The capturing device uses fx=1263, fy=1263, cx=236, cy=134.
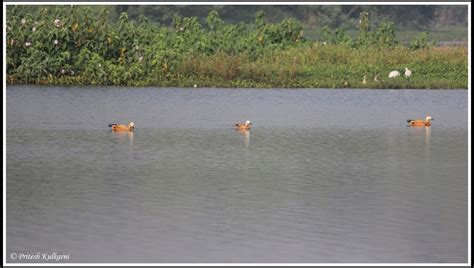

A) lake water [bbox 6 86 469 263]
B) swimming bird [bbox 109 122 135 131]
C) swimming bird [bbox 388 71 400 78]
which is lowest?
lake water [bbox 6 86 469 263]

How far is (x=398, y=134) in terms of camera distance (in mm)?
25453

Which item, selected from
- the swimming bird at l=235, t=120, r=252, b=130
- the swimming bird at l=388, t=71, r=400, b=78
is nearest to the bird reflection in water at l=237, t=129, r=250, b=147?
the swimming bird at l=235, t=120, r=252, b=130

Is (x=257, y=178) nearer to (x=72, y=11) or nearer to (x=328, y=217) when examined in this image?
(x=328, y=217)

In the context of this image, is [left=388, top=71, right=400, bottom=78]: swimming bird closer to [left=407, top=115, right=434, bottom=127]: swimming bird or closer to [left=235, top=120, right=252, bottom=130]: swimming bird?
[left=407, top=115, right=434, bottom=127]: swimming bird

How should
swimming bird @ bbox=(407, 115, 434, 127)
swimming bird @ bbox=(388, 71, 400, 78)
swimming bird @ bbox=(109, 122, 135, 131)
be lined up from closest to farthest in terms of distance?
swimming bird @ bbox=(109, 122, 135, 131) → swimming bird @ bbox=(407, 115, 434, 127) → swimming bird @ bbox=(388, 71, 400, 78)

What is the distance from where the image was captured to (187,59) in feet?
124

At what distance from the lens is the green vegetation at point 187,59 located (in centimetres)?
3616

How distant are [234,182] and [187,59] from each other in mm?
20094

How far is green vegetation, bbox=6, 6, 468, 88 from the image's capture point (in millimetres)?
36156

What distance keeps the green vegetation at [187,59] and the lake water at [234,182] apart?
4.85 metres

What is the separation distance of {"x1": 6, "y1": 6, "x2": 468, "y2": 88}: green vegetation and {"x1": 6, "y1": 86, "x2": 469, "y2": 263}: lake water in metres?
4.85

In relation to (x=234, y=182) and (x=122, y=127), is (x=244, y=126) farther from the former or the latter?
(x=234, y=182)

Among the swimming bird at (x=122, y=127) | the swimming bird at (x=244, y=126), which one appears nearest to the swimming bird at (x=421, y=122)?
the swimming bird at (x=244, y=126)

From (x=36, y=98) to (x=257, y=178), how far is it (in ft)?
45.7
